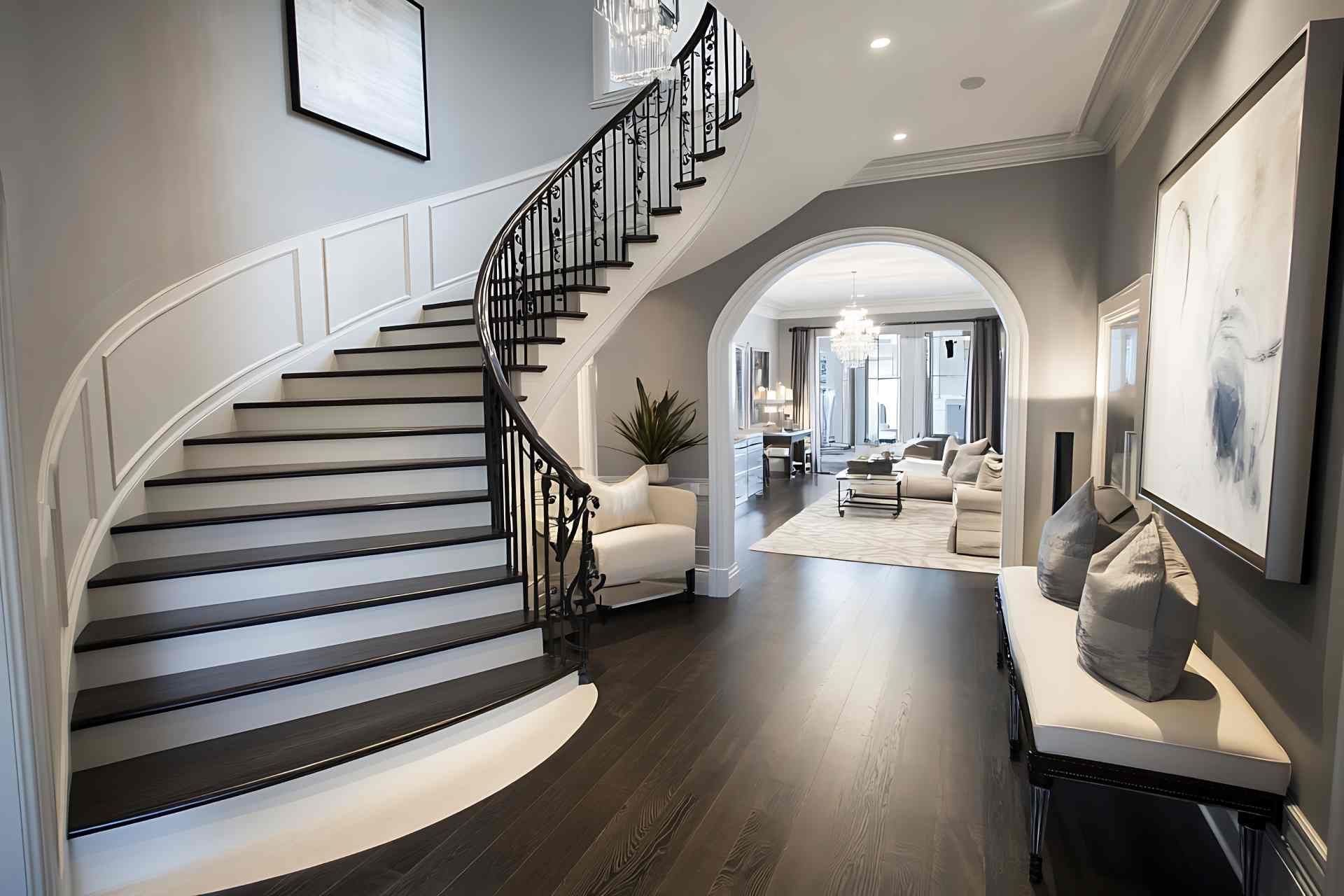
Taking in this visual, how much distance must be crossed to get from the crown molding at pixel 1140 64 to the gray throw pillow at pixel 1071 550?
166cm

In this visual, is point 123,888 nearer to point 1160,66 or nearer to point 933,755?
point 933,755

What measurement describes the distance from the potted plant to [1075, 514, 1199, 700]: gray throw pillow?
3.15 metres

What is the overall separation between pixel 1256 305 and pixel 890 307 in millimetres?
10104

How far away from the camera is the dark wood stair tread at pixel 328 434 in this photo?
3436 millimetres

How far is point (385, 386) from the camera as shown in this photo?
4.10m

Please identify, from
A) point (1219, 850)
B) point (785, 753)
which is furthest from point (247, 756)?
point (1219, 850)

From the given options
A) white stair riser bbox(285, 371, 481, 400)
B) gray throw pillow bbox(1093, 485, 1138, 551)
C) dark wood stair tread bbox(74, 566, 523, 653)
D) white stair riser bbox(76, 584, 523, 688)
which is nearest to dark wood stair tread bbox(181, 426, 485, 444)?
white stair riser bbox(285, 371, 481, 400)

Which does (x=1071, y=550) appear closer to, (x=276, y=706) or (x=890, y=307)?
(x=276, y=706)

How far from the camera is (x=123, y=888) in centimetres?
191

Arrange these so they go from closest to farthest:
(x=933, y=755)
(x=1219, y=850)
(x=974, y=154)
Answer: (x=1219, y=850) < (x=933, y=755) < (x=974, y=154)

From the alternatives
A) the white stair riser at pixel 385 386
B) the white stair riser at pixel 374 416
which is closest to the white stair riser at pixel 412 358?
the white stair riser at pixel 385 386

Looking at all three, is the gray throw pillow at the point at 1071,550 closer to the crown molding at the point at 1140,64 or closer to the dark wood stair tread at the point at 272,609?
the crown molding at the point at 1140,64

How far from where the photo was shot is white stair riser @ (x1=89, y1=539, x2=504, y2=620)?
2545 mm

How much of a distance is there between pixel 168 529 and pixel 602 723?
2.03 meters
